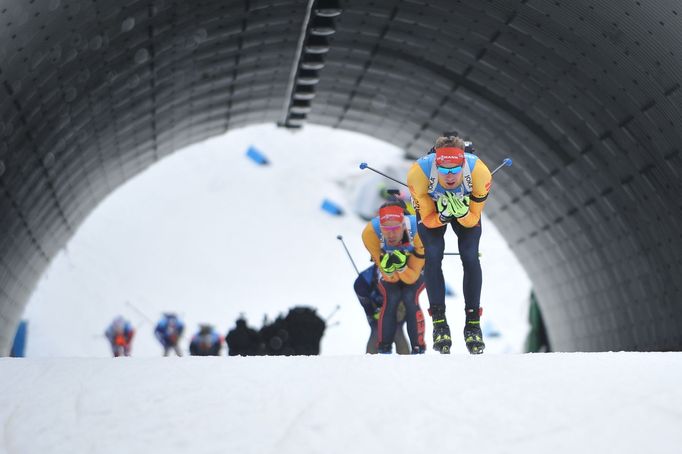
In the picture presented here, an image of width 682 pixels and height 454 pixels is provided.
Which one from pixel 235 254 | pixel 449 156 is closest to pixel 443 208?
pixel 449 156

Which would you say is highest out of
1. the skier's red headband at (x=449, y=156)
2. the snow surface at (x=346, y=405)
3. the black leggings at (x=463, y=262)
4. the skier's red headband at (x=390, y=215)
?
the skier's red headband at (x=390, y=215)

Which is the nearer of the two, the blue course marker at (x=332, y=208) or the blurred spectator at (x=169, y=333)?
the blurred spectator at (x=169, y=333)

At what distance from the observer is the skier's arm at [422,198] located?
9258mm

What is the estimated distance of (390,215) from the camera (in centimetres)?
1172

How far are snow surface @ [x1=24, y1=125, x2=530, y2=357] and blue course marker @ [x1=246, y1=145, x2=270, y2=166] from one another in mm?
454

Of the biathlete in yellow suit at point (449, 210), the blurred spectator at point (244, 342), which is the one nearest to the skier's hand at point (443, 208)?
the biathlete in yellow suit at point (449, 210)

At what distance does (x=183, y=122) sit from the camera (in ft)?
64.7

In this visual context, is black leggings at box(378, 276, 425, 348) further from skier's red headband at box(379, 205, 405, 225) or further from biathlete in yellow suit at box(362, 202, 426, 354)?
skier's red headband at box(379, 205, 405, 225)

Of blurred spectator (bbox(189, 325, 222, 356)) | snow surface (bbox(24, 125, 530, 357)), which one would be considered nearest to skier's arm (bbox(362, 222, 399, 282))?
blurred spectator (bbox(189, 325, 222, 356))

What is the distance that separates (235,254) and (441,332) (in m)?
46.8

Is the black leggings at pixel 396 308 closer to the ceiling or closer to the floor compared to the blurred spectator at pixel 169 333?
closer to the floor

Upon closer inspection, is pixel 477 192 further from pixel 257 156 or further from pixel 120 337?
pixel 257 156

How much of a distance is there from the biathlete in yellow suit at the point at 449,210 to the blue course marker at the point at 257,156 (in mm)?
54277

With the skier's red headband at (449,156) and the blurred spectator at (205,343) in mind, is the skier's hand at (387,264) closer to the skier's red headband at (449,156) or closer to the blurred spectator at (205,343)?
the skier's red headband at (449,156)
